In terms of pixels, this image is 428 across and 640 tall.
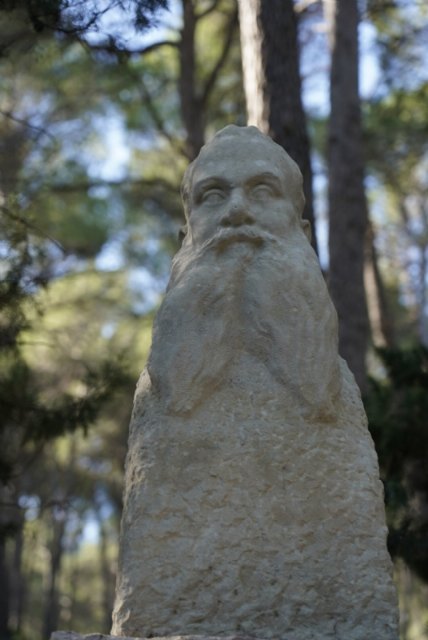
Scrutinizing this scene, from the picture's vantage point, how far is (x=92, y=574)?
84.8 feet

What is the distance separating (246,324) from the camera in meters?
4.00

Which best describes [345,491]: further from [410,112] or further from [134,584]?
[410,112]

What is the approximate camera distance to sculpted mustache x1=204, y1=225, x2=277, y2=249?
160 inches

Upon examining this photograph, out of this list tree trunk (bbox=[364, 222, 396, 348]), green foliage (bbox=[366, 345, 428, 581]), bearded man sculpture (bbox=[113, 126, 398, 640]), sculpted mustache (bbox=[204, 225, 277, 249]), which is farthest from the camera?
tree trunk (bbox=[364, 222, 396, 348])

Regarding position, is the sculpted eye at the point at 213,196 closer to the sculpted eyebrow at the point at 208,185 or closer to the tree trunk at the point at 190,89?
the sculpted eyebrow at the point at 208,185

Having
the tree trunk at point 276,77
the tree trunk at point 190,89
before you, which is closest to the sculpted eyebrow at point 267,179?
the tree trunk at point 276,77

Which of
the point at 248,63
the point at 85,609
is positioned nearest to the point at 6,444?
the point at 248,63

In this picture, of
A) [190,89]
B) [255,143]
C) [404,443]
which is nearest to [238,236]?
[255,143]

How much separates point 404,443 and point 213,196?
3309mm

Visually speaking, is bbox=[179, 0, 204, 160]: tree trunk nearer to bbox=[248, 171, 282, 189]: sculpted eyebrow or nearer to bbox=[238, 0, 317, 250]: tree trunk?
bbox=[238, 0, 317, 250]: tree trunk

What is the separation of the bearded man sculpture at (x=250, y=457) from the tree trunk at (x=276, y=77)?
123 inches

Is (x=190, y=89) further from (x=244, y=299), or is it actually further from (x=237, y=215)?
(x=244, y=299)

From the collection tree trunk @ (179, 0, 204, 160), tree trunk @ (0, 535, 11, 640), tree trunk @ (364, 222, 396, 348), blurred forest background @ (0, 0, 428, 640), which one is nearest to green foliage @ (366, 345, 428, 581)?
blurred forest background @ (0, 0, 428, 640)

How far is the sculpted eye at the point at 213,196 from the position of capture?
420 cm
